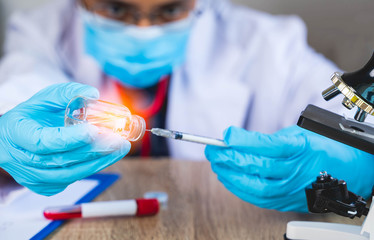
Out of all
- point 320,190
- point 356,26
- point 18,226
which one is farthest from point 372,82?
point 356,26

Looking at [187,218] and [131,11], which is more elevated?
[131,11]

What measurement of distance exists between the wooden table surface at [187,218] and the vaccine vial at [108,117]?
0.61 feet

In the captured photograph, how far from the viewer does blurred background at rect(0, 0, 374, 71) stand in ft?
5.47

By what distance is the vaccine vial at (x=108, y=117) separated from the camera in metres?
0.61

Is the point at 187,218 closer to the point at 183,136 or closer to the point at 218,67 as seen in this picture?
the point at 183,136

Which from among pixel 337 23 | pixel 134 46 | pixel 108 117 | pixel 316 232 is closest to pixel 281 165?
pixel 316 232

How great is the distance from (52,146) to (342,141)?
0.47 m

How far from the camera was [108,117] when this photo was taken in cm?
62

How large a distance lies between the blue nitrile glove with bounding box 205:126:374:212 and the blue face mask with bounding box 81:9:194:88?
0.63m

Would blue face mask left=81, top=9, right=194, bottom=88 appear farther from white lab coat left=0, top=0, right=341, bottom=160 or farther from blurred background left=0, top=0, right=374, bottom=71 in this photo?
blurred background left=0, top=0, right=374, bottom=71

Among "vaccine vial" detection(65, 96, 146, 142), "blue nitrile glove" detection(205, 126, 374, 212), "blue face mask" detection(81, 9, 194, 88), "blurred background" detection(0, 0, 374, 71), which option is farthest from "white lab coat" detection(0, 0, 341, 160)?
"vaccine vial" detection(65, 96, 146, 142)

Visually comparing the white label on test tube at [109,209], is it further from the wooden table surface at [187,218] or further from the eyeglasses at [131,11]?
the eyeglasses at [131,11]

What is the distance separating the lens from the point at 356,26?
66.4 inches

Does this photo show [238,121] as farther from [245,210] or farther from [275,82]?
[245,210]
